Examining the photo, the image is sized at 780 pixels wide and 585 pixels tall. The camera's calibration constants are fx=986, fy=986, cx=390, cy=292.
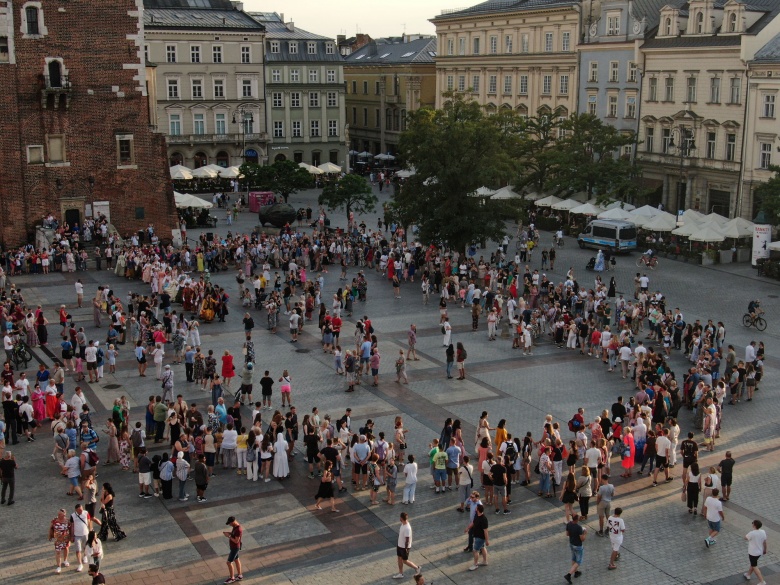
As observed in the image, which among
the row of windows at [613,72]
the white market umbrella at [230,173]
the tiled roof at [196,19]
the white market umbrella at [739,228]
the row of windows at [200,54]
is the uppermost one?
the tiled roof at [196,19]

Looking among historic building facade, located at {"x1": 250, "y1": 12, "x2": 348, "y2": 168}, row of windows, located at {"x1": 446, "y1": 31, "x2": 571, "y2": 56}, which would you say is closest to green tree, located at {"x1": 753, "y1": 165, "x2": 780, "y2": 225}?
row of windows, located at {"x1": 446, "y1": 31, "x2": 571, "y2": 56}

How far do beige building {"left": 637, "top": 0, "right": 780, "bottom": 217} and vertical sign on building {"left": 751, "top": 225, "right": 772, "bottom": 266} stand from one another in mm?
6517

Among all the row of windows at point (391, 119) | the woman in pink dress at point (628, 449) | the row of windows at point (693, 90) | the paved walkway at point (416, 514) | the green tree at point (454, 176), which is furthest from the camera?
the row of windows at point (391, 119)

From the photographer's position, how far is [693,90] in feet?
197

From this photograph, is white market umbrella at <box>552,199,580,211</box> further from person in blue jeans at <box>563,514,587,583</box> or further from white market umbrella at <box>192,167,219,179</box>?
person in blue jeans at <box>563,514,587,583</box>

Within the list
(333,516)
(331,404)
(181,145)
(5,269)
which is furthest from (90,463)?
(181,145)

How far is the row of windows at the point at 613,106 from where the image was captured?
65.3 metres

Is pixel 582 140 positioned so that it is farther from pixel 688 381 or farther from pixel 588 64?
pixel 688 381

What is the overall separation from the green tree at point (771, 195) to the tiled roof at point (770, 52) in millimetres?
6490

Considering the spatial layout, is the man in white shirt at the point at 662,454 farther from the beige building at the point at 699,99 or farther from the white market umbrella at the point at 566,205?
the white market umbrella at the point at 566,205

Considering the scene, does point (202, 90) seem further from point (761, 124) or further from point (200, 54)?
point (761, 124)

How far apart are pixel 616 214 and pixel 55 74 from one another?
31.3 metres

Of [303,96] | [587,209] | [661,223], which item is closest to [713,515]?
[661,223]

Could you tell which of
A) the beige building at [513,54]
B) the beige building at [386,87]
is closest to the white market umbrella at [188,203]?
the beige building at [513,54]
